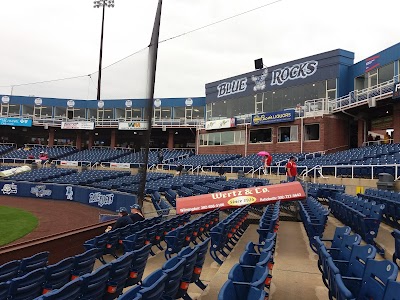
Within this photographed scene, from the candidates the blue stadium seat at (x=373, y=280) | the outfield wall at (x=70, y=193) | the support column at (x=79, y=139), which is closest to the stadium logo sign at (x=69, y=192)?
the outfield wall at (x=70, y=193)

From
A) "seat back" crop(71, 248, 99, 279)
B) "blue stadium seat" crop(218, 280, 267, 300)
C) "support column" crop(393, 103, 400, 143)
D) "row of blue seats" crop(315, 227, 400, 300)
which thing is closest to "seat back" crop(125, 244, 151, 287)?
"seat back" crop(71, 248, 99, 279)

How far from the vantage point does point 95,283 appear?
13.6 feet

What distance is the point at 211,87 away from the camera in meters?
39.8

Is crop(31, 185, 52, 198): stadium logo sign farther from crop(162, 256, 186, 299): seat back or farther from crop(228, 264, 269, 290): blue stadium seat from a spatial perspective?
crop(228, 264, 269, 290): blue stadium seat

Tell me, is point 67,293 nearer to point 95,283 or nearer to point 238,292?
point 95,283

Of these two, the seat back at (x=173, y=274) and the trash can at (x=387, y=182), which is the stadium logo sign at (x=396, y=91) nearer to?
the trash can at (x=387, y=182)

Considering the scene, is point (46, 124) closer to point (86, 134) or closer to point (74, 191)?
point (86, 134)

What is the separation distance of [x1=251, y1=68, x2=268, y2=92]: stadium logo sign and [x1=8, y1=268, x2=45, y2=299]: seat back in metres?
30.9

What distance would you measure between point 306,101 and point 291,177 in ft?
55.3

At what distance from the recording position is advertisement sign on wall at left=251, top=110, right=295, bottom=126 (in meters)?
28.7

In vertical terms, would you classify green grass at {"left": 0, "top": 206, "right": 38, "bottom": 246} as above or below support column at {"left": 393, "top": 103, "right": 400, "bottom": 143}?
below

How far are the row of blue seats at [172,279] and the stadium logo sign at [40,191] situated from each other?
22157 millimetres

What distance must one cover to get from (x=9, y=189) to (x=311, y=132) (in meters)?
23.5

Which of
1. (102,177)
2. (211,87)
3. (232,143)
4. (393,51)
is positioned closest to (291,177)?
(393,51)
